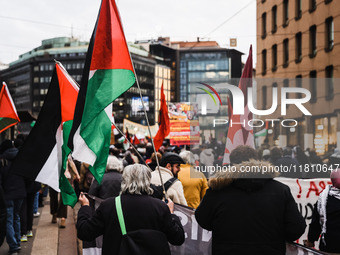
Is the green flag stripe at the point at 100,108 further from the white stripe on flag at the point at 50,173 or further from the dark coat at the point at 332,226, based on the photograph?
the dark coat at the point at 332,226

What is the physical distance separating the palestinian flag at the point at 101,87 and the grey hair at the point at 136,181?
1.06 m

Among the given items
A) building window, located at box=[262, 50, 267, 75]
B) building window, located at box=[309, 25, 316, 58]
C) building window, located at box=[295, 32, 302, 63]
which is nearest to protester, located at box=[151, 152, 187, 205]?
building window, located at box=[309, 25, 316, 58]

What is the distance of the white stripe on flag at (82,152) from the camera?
16.8 feet

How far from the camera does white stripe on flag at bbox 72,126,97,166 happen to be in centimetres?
513

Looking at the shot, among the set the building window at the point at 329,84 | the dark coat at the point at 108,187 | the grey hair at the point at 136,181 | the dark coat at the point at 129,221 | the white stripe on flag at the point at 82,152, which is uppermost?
the building window at the point at 329,84

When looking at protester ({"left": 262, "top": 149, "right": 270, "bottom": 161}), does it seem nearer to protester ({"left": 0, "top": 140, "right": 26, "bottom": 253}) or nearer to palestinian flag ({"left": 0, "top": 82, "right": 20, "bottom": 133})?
protester ({"left": 0, "top": 140, "right": 26, "bottom": 253})

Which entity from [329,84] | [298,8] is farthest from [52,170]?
[298,8]

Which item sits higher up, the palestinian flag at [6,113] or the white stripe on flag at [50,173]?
the palestinian flag at [6,113]

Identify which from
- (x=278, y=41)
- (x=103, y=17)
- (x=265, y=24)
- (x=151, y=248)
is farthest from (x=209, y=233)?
(x=265, y=24)

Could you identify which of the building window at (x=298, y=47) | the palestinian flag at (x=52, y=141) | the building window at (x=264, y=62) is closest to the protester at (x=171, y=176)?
the palestinian flag at (x=52, y=141)

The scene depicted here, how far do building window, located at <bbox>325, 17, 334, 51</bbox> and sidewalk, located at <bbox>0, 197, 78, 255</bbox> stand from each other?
21.2 meters

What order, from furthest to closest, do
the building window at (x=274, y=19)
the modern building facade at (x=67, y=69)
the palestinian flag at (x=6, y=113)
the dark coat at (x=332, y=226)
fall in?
the modern building facade at (x=67, y=69) < the building window at (x=274, y=19) < the palestinian flag at (x=6, y=113) < the dark coat at (x=332, y=226)

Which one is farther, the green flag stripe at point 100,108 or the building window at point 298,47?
the building window at point 298,47

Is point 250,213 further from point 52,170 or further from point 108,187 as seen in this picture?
point 108,187
